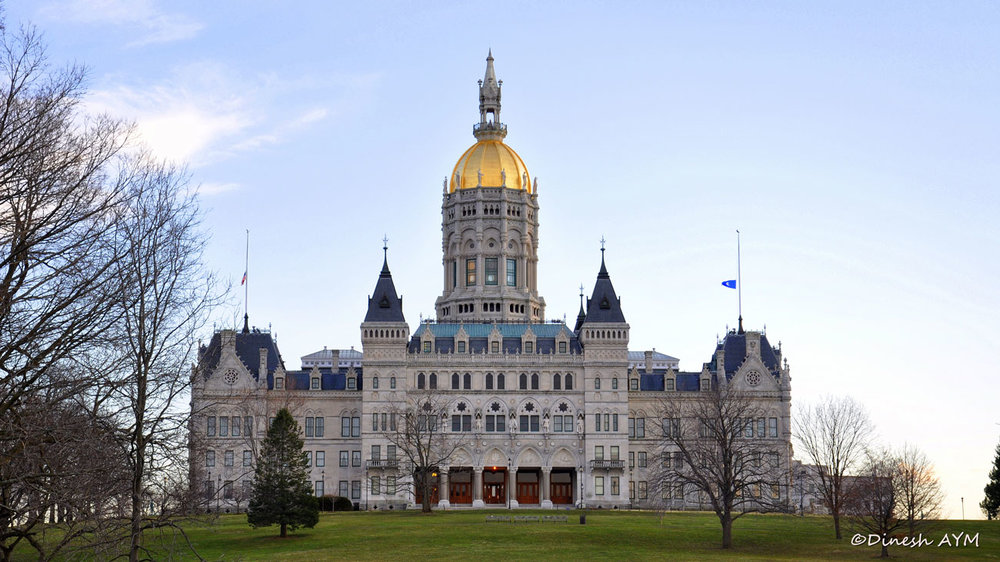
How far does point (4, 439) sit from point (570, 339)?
9261 cm

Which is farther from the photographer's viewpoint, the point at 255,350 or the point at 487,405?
the point at 255,350

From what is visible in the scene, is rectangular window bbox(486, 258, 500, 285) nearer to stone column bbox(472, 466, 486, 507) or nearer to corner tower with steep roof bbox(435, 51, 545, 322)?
corner tower with steep roof bbox(435, 51, 545, 322)

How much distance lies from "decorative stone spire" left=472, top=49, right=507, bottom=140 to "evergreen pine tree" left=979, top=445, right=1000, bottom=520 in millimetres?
66659

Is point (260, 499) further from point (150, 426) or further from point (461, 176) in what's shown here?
point (461, 176)

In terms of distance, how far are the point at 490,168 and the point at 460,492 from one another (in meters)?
37.2

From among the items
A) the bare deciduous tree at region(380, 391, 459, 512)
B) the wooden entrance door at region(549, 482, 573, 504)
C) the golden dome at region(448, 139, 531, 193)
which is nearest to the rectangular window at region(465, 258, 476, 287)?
the golden dome at region(448, 139, 531, 193)

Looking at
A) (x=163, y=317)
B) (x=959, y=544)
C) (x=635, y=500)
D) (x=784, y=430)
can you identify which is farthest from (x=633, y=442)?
Result: (x=163, y=317)

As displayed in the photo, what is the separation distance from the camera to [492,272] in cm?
12638

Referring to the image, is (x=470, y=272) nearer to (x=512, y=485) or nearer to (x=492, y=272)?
(x=492, y=272)

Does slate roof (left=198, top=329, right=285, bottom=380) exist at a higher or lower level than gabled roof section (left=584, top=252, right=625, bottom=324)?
lower

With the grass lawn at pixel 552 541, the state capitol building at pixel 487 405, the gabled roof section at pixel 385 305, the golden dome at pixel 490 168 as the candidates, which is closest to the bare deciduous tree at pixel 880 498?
the grass lawn at pixel 552 541

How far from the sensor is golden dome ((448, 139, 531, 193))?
129875mm

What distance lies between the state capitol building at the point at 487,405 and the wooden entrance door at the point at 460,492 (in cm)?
10

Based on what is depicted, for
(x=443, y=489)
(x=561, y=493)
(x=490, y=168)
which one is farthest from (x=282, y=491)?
(x=490, y=168)
